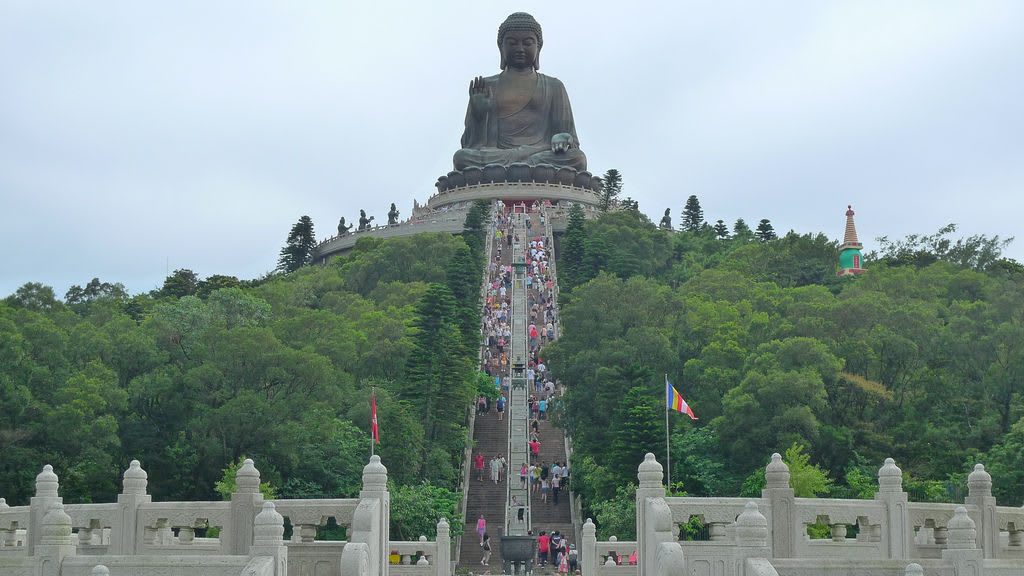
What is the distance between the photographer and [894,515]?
17.3 meters

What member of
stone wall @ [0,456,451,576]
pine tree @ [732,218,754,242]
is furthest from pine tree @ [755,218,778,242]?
stone wall @ [0,456,451,576]

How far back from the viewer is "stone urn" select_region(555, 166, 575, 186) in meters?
71.7

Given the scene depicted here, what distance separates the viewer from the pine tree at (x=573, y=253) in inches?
2135

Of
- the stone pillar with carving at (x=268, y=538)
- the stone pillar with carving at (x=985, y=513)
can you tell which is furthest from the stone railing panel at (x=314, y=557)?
the stone pillar with carving at (x=985, y=513)

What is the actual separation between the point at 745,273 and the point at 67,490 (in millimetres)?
30281

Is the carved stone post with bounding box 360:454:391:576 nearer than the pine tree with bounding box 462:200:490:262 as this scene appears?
Yes

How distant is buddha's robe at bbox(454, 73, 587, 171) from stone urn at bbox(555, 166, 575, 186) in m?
0.42

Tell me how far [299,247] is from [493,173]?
11.5 metres

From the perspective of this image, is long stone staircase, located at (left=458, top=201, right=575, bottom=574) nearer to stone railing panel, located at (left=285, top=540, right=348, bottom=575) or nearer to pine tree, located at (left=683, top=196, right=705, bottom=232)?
stone railing panel, located at (left=285, top=540, right=348, bottom=575)

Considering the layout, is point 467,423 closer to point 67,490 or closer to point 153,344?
point 153,344

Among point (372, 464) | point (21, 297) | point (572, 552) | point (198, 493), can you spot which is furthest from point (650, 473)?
point (21, 297)

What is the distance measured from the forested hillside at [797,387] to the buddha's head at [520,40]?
30115 millimetres

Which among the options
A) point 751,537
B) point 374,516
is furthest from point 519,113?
point 751,537

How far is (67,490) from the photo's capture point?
1165 inches
